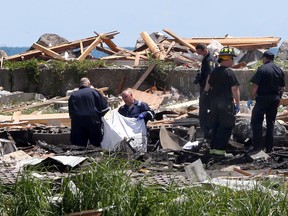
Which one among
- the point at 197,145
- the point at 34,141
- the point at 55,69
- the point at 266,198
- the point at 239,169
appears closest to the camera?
the point at 266,198

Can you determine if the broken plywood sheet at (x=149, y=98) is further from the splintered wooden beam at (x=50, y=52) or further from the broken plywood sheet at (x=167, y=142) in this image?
the broken plywood sheet at (x=167, y=142)

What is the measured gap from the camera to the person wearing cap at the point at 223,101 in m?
15.4

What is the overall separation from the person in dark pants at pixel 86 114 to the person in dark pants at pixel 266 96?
2.53m

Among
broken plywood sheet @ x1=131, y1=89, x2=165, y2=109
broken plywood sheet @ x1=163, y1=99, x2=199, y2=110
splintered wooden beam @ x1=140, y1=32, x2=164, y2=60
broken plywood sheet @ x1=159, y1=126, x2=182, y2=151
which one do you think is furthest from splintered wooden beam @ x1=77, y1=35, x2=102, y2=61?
broken plywood sheet @ x1=159, y1=126, x2=182, y2=151

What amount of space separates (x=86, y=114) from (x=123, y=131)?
2.26ft

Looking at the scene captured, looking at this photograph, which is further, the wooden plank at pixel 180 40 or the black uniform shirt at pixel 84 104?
the wooden plank at pixel 180 40

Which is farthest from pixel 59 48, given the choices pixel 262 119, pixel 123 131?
pixel 262 119

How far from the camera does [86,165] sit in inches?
431

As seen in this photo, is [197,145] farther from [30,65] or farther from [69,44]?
[69,44]

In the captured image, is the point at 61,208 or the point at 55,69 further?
the point at 55,69

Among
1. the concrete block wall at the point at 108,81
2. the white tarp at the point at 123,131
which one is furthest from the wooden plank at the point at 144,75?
the white tarp at the point at 123,131

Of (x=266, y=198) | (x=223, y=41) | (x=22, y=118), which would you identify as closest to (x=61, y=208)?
(x=266, y=198)

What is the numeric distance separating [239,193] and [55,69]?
14343mm

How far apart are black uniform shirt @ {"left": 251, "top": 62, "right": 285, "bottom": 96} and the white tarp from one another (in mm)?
2037
